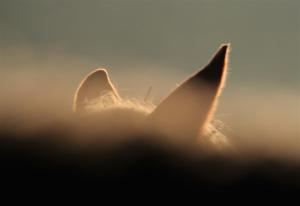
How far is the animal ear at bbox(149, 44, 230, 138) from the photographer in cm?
211

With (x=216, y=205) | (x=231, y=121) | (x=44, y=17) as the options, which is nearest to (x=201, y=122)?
(x=216, y=205)

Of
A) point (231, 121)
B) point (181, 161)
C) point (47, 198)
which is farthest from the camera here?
point (231, 121)

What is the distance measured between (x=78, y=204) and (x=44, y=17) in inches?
2688

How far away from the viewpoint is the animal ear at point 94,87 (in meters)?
3.15

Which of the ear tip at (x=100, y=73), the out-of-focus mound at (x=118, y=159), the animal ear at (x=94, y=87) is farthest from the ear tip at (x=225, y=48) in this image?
the ear tip at (x=100, y=73)

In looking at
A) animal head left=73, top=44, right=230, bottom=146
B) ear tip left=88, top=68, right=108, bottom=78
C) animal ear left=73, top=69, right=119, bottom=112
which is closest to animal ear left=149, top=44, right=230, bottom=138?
animal head left=73, top=44, right=230, bottom=146

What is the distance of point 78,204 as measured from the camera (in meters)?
2.02

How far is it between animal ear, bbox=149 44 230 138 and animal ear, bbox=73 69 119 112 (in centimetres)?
96

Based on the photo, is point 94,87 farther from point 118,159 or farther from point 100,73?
point 118,159

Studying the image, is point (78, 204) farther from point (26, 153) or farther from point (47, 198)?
point (26, 153)

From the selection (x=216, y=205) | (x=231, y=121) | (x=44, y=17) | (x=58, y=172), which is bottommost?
(x=216, y=205)

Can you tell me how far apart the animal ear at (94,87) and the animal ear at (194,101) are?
962 millimetres

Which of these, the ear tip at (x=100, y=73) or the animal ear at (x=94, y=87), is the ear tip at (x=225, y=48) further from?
the ear tip at (x=100, y=73)

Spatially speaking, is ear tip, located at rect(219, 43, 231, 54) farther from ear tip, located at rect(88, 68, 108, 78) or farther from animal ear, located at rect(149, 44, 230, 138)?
ear tip, located at rect(88, 68, 108, 78)
